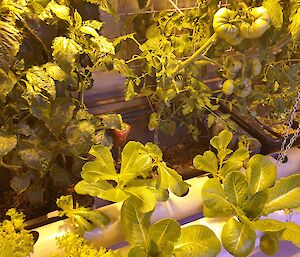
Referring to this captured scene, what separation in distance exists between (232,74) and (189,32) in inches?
7.5

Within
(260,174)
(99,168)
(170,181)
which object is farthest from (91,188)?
(260,174)

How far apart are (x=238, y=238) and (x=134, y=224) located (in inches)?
8.0

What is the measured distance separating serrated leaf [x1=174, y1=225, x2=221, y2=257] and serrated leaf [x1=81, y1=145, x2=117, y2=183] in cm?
17

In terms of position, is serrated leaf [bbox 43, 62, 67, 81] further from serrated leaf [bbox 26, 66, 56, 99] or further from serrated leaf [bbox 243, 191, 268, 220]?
serrated leaf [bbox 243, 191, 268, 220]

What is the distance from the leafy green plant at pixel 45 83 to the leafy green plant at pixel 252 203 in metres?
0.27

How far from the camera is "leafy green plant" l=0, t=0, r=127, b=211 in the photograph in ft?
2.49

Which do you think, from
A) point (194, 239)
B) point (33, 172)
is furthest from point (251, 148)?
point (33, 172)

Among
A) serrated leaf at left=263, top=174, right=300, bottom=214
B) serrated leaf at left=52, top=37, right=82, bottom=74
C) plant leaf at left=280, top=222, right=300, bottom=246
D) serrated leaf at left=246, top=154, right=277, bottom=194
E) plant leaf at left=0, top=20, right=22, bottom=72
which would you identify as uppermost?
plant leaf at left=0, top=20, right=22, bottom=72

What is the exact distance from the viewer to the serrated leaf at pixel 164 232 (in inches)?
29.5

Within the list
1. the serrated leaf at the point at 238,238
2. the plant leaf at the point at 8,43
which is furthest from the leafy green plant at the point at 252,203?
the plant leaf at the point at 8,43

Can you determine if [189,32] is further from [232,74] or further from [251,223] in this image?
[251,223]

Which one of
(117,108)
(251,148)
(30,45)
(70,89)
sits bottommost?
(251,148)

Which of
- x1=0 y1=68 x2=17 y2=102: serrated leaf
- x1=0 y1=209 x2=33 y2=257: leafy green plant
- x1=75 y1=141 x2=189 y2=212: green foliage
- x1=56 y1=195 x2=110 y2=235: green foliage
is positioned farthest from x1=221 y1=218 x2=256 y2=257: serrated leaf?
x1=0 y1=68 x2=17 y2=102: serrated leaf

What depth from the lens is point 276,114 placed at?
4.14ft
